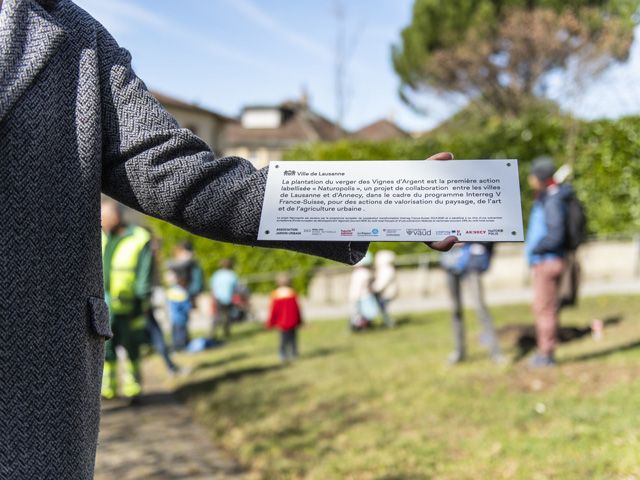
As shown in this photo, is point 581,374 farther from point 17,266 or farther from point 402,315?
point 402,315

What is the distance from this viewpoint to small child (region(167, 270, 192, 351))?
35.9ft

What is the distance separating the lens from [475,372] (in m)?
7.13

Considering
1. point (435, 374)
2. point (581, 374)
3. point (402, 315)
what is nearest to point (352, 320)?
point (402, 315)

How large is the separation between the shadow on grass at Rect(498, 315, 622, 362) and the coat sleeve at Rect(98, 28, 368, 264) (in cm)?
685

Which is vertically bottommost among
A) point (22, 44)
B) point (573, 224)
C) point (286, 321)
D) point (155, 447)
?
point (155, 447)

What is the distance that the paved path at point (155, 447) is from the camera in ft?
16.1

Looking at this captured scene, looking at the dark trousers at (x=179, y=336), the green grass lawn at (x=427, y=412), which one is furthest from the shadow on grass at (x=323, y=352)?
the dark trousers at (x=179, y=336)

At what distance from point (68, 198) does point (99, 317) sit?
0.32 metres

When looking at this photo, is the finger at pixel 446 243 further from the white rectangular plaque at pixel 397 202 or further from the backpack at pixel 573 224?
the backpack at pixel 573 224

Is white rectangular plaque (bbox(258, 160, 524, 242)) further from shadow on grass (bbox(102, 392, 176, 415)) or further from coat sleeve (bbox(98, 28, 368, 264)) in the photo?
shadow on grass (bbox(102, 392, 176, 415))

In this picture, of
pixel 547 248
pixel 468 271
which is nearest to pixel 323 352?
pixel 468 271

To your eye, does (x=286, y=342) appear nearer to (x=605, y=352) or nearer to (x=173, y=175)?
(x=605, y=352)

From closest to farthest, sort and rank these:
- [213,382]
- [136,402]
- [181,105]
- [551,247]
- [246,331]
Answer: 1. [551,247]
2. [136,402]
3. [213,382]
4. [246,331]
5. [181,105]

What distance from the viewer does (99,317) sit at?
1825 millimetres
